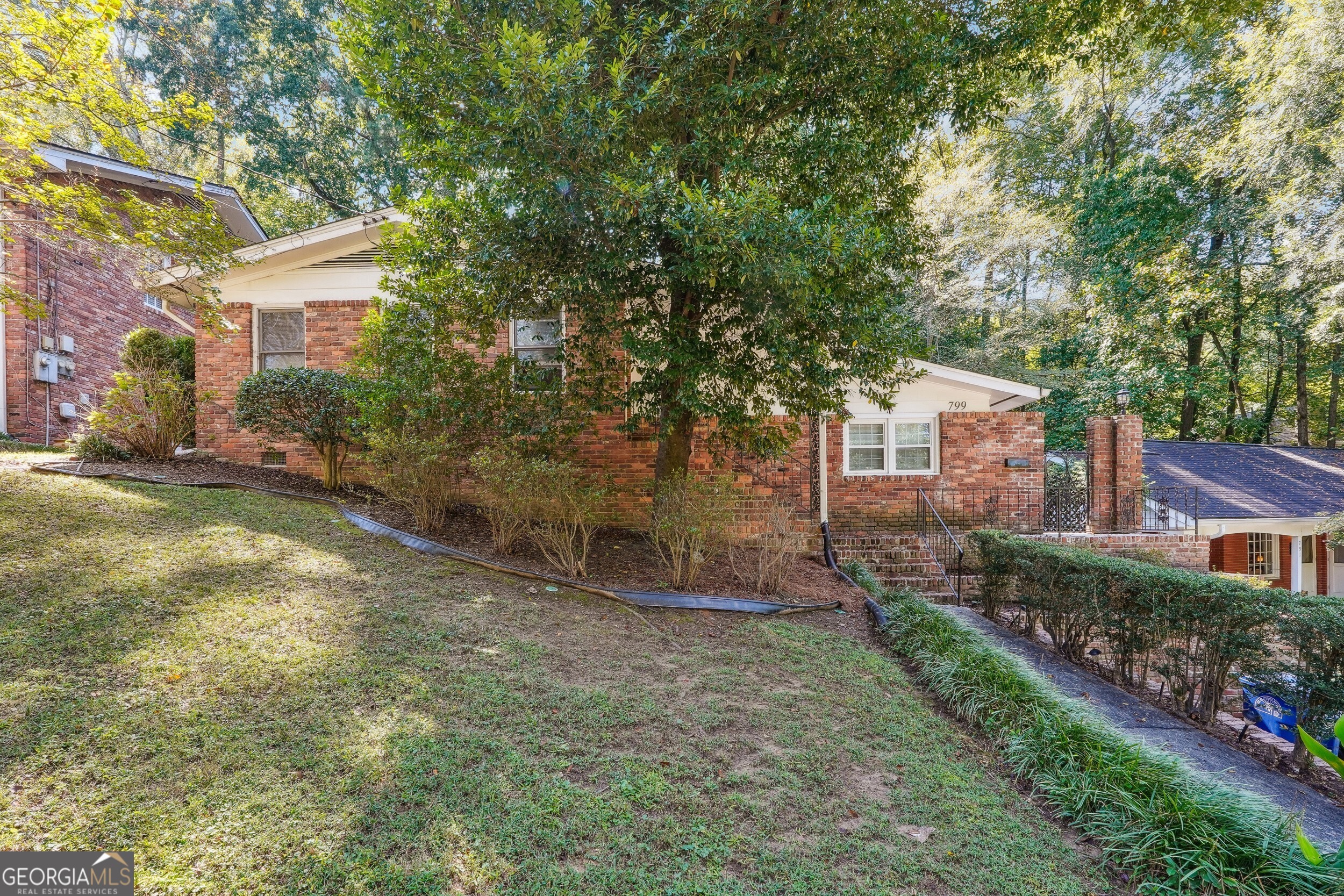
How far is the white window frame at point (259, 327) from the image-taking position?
338 inches

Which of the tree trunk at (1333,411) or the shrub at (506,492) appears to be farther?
the tree trunk at (1333,411)

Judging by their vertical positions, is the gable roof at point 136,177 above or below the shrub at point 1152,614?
above

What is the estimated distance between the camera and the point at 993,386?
368 inches

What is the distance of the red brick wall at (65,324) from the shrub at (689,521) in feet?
28.2

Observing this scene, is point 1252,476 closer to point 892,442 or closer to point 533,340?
point 892,442

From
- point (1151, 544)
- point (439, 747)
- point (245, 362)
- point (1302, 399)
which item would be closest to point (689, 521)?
point (439, 747)

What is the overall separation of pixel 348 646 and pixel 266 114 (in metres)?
17.9

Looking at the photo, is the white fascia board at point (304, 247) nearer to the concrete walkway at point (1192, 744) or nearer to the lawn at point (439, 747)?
the lawn at point (439, 747)

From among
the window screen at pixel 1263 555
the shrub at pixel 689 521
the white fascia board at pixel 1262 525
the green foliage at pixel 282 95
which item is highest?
the green foliage at pixel 282 95

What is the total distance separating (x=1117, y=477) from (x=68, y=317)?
19.3 metres

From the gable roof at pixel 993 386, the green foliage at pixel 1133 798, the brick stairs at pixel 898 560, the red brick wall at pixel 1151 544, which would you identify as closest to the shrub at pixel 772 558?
the brick stairs at pixel 898 560

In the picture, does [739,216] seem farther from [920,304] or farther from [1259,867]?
[920,304]

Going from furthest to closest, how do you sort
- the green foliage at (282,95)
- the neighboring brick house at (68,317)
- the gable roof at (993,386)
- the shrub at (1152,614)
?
the green foliage at (282,95) < the gable roof at (993,386) < the neighboring brick house at (68,317) < the shrub at (1152,614)

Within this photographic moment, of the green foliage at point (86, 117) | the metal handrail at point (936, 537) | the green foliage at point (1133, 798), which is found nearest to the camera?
the green foliage at point (1133, 798)
